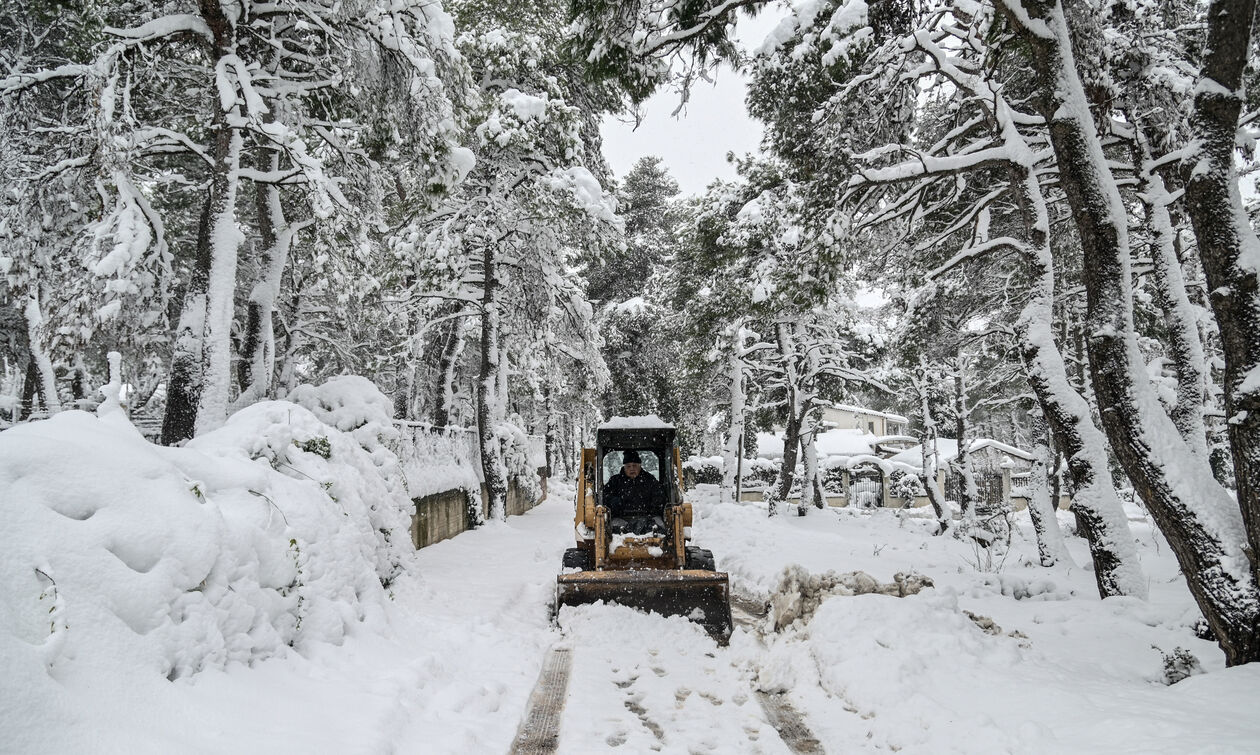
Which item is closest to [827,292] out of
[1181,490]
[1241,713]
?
[1181,490]

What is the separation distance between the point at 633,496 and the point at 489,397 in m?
6.92

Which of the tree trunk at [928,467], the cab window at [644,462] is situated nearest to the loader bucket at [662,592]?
the cab window at [644,462]

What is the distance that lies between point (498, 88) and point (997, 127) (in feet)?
37.7

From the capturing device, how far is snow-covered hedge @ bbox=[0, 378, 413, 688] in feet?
9.94

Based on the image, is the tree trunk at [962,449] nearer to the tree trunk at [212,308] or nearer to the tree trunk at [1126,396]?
the tree trunk at [1126,396]

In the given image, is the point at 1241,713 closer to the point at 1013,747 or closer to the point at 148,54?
the point at 1013,747

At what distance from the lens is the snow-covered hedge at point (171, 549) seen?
3.03 meters

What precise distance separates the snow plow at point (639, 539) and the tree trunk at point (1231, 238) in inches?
178

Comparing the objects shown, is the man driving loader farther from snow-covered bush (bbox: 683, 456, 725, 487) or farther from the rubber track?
snow-covered bush (bbox: 683, 456, 725, 487)

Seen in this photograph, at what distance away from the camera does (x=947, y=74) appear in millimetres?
7480

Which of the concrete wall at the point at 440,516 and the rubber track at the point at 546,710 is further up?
the concrete wall at the point at 440,516

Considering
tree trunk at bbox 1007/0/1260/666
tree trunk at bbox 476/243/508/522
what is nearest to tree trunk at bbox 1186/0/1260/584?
tree trunk at bbox 1007/0/1260/666

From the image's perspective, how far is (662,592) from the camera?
745 cm

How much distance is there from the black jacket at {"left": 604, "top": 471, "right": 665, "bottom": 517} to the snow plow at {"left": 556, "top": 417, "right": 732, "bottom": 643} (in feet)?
0.05
